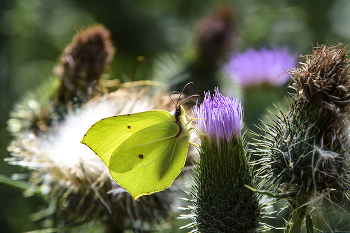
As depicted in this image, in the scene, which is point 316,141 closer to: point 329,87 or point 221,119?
point 329,87

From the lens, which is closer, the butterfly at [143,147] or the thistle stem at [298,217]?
the thistle stem at [298,217]

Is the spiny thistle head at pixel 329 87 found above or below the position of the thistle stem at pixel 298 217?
above

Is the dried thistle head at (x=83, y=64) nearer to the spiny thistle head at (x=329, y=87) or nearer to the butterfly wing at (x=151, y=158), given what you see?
the butterfly wing at (x=151, y=158)

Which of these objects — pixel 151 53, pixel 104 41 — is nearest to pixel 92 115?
pixel 104 41

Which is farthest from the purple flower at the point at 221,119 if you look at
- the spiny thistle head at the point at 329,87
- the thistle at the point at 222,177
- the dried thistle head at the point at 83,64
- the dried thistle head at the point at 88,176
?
the dried thistle head at the point at 83,64

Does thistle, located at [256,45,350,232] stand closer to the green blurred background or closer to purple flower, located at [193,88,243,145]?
purple flower, located at [193,88,243,145]

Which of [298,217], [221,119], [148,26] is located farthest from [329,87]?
[148,26]
